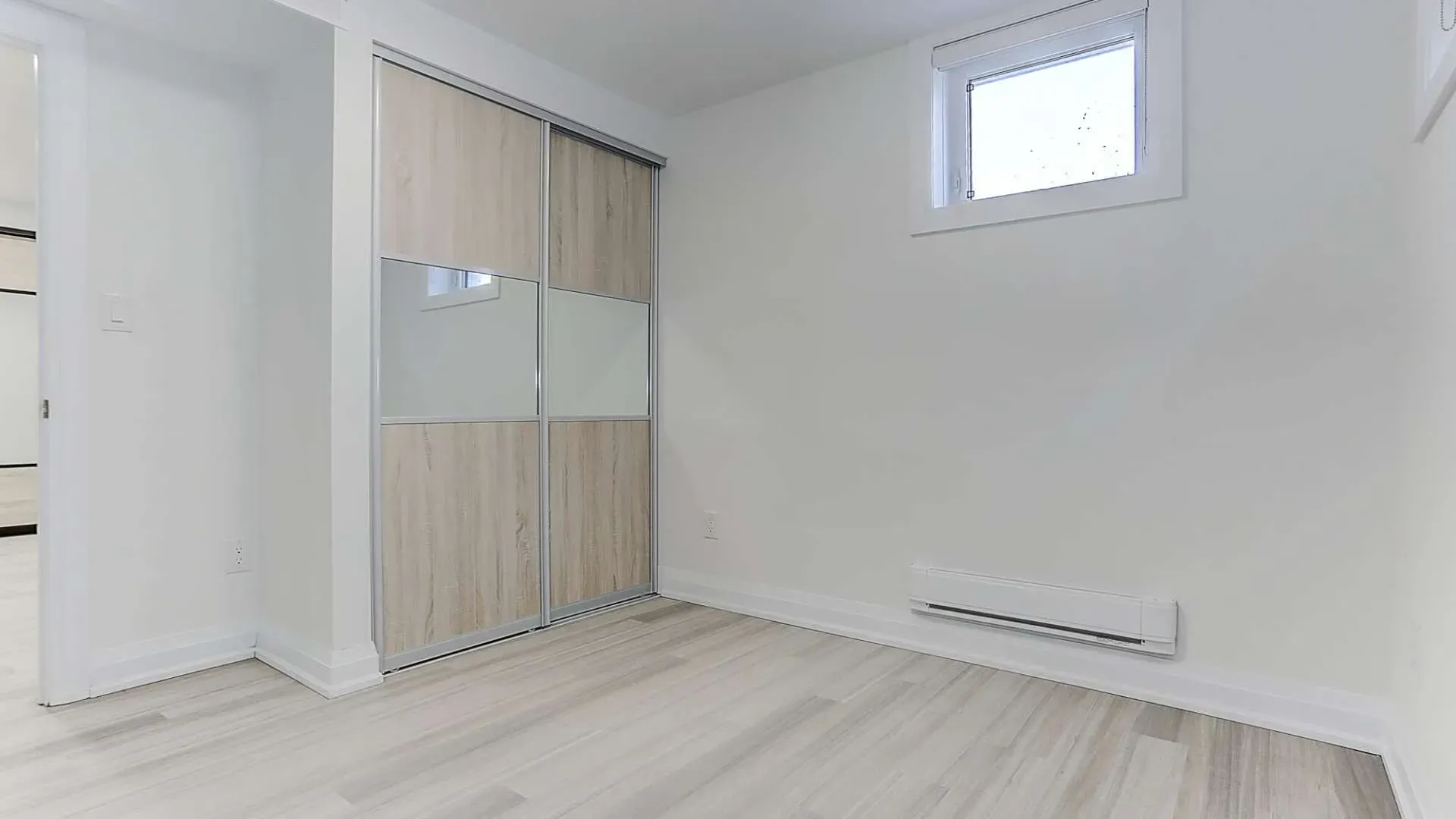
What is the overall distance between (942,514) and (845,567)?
0.52 meters

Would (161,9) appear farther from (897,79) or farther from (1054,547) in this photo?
(1054,547)

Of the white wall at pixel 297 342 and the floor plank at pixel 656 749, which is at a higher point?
the white wall at pixel 297 342

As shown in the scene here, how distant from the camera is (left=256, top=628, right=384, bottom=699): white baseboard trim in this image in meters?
2.59

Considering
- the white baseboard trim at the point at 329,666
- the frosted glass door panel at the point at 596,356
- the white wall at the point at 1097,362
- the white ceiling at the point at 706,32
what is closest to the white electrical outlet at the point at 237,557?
the white baseboard trim at the point at 329,666

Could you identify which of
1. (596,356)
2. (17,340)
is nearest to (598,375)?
(596,356)

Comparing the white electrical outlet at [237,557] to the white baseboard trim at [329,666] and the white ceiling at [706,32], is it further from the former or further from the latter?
the white ceiling at [706,32]

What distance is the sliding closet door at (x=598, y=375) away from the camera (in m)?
3.47

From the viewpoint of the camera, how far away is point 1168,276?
2.58 meters

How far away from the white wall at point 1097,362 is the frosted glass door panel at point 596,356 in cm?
28

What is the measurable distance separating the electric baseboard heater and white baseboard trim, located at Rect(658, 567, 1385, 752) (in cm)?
5

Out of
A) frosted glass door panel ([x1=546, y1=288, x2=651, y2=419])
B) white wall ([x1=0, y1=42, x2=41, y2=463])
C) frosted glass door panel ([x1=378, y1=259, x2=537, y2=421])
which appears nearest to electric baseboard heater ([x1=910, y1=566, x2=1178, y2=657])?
frosted glass door panel ([x1=546, y1=288, x2=651, y2=419])

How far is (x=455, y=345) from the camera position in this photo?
3068 mm

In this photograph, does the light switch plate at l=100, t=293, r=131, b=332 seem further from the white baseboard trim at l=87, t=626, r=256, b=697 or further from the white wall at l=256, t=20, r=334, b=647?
the white baseboard trim at l=87, t=626, r=256, b=697

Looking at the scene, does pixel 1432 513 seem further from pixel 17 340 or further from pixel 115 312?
pixel 17 340
